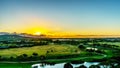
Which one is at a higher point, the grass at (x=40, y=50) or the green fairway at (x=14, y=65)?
the grass at (x=40, y=50)

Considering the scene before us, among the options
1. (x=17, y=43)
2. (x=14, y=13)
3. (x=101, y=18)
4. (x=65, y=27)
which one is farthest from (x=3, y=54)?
(x=101, y=18)

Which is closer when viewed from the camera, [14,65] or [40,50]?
[14,65]

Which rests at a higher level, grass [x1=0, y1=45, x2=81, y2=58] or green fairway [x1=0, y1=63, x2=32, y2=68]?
grass [x1=0, y1=45, x2=81, y2=58]

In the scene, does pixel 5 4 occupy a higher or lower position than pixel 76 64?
higher

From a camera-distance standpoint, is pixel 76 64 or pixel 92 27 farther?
pixel 92 27

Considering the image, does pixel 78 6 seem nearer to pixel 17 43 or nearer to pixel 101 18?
pixel 101 18

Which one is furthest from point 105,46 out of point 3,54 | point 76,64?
point 3,54

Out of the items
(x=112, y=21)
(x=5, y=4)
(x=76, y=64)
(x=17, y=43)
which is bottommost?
(x=76, y=64)

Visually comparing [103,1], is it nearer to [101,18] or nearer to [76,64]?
[101,18]

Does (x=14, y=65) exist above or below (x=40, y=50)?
below
